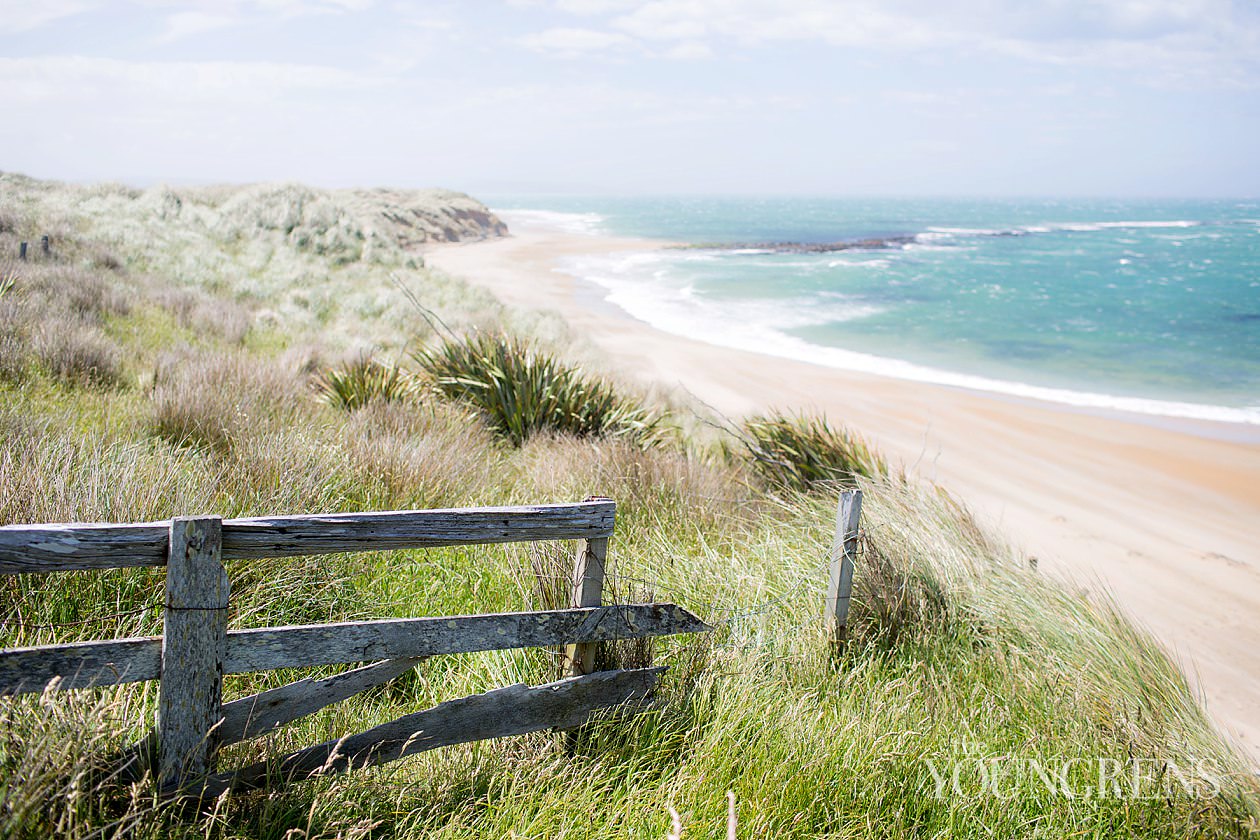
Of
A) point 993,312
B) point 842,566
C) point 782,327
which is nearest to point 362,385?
point 842,566

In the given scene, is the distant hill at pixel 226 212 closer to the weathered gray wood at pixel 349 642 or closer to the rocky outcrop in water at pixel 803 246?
the weathered gray wood at pixel 349 642

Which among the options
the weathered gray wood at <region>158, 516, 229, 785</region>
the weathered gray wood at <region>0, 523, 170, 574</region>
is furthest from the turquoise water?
the weathered gray wood at <region>0, 523, 170, 574</region>

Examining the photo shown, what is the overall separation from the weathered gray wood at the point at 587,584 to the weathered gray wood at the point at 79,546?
1520 millimetres

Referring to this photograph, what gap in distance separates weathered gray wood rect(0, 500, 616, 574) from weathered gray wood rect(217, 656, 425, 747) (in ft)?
1.54

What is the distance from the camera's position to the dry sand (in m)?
7.95

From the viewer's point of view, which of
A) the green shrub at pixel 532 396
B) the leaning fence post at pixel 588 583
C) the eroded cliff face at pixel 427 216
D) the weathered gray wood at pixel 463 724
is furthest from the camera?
the eroded cliff face at pixel 427 216

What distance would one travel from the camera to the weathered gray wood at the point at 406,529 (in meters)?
2.64

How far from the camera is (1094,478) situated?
13242 mm

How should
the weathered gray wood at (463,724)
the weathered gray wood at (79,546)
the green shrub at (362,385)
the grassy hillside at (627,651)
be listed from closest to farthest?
1. the weathered gray wood at (79,546)
2. the weathered gray wood at (463,724)
3. the grassy hillside at (627,651)
4. the green shrub at (362,385)

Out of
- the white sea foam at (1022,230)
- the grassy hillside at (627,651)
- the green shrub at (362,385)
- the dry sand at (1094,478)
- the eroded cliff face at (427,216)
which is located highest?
the white sea foam at (1022,230)

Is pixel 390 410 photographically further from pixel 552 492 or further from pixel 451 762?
pixel 451 762

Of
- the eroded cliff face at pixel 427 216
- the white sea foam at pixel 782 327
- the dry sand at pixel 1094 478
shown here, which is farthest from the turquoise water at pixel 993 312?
the eroded cliff face at pixel 427 216

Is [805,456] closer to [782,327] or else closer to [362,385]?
[362,385]

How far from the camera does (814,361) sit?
75.7 feet
